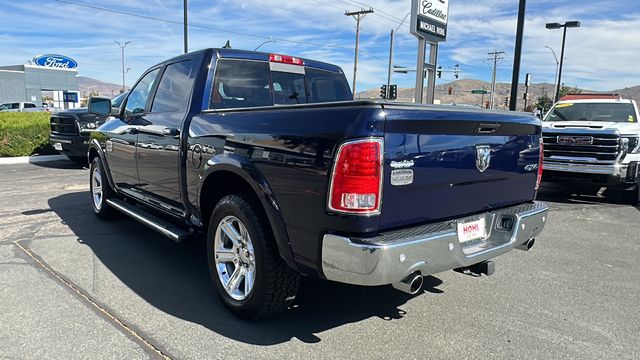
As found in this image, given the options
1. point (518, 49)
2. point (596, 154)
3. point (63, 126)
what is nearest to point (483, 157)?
point (596, 154)

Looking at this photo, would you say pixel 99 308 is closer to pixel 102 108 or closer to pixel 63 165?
pixel 102 108

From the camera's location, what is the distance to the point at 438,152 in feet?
9.59

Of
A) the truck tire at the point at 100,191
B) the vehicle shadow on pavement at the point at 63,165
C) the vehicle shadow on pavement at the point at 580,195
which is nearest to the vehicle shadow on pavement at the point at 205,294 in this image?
the truck tire at the point at 100,191

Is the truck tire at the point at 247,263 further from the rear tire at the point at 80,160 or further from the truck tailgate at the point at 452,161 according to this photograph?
the rear tire at the point at 80,160

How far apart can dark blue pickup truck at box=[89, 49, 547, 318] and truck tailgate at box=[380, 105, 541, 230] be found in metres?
0.01

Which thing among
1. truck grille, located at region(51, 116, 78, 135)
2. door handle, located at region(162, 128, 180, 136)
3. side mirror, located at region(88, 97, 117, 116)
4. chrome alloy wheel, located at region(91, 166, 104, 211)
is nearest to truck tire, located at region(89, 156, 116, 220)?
chrome alloy wheel, located at region(91, 166, 104, 211)

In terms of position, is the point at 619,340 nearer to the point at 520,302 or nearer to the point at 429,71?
the point at 520,302

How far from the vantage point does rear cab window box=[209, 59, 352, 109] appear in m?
4.23

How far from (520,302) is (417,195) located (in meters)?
1.73

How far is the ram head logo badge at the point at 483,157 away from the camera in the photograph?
323 centimetres

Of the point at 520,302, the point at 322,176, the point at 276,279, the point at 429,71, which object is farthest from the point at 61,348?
the point at 429,71

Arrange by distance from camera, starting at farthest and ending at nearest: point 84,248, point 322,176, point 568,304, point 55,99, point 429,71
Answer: point 55,99
point 429,71
point 84,248
point 568,304
point 322,176

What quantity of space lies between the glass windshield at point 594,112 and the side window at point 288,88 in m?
7.46

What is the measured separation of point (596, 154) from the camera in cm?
827
